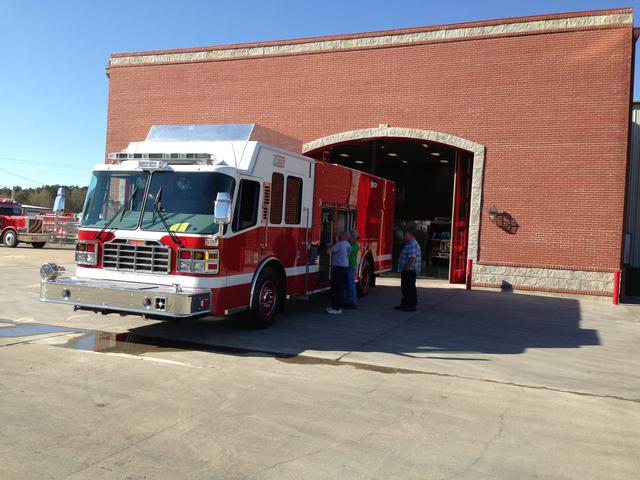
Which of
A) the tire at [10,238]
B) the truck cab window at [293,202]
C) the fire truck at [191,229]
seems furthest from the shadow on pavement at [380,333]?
the tire at [10,238]

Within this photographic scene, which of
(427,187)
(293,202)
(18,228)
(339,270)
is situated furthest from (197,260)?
(427,187)

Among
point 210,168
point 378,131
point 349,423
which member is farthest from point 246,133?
point 378,131

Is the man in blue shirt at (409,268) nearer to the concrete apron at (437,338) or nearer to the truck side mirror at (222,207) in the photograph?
the concrete apron at (437,338)

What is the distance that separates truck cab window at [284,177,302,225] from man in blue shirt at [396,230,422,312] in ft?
9.14

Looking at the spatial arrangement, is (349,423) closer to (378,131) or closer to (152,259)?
(152,259)

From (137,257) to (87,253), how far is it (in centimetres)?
89

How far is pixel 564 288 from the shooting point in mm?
15797

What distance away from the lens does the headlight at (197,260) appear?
7.54 meters

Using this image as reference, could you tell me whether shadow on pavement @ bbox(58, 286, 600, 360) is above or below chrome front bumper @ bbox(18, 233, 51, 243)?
below

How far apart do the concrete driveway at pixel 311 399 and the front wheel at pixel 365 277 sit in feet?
10.6

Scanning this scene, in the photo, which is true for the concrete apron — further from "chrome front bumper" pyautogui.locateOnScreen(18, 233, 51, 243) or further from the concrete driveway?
"chrome front bumper" pyautogui.locateOnScreen(18, 233, 51, 243)

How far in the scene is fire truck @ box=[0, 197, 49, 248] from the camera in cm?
2836

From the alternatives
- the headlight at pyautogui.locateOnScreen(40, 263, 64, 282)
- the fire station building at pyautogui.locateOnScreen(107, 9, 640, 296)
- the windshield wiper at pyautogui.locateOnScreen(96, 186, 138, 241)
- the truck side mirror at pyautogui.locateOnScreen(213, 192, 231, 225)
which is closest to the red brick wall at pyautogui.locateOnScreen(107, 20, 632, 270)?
the fire station building at pyautogui.locateOnScreen(107, 9, 640, 296)

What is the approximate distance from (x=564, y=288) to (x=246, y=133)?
36.1 feet
